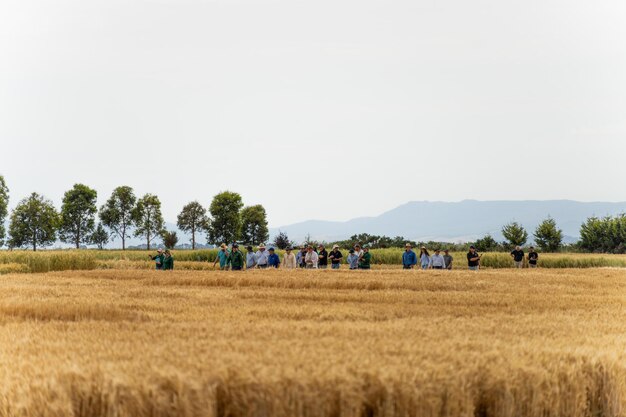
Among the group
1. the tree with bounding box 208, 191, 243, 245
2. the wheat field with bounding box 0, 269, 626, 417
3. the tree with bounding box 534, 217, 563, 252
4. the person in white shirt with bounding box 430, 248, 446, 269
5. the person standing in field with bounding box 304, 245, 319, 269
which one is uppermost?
the tree with bounding box 208, 191, 243, 245

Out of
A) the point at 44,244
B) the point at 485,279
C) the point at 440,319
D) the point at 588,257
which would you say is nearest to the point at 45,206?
the point at 44,244

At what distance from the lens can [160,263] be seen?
38469 mm

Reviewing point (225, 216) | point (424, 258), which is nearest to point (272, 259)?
point (424, 258)

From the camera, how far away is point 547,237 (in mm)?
95812

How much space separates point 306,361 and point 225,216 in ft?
391

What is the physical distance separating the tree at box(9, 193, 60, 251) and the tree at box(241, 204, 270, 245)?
39834 millimetres

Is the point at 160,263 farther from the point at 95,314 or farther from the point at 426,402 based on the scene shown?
the point at 426,402

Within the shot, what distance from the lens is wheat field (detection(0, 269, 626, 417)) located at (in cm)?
714

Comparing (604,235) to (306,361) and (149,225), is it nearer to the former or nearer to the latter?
(149,225)

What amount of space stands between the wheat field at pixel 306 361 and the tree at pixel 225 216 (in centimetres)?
11187

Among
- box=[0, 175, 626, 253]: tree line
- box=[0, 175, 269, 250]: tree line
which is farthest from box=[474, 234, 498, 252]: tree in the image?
box=[0, 175, 269, 250]: tree line

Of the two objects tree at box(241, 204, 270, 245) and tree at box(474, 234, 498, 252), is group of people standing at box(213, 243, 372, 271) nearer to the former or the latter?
tree at box(474, 234, 498, 252)

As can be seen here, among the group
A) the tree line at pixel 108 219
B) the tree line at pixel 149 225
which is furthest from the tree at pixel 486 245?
the tree line at pixel 108 219

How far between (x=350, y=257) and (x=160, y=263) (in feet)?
31.9
